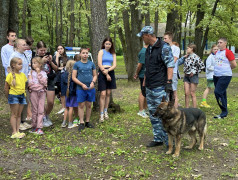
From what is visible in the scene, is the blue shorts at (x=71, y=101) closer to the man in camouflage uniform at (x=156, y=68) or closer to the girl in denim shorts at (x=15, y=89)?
the girl in denim shorts at (x=15, y=89)

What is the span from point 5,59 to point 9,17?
399 centimetres

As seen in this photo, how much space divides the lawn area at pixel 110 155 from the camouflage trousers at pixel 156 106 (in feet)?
0.80

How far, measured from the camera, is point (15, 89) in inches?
233

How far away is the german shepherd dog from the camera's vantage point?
4.96 m

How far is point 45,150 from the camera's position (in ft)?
18.0

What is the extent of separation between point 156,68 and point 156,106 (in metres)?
0.76

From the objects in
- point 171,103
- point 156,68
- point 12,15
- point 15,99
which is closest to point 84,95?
point 15,99

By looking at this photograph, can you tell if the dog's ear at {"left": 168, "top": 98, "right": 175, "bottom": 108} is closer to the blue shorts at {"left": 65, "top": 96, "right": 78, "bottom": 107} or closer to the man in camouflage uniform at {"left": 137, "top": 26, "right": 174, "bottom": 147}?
the man in camouflage uniform at {"left": 137, "top": 26, "right": 174, "bottom": 147}

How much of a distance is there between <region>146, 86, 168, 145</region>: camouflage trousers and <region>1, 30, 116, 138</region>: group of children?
1756 millimetres

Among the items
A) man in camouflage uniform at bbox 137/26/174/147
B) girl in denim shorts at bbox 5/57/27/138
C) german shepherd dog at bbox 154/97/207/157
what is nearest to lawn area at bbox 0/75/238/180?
german shepherd dog at bbox 154/97/207/157

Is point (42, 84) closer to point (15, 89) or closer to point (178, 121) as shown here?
point (15, 89)

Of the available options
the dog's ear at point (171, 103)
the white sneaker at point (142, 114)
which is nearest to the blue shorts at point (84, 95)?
the white sneaker at point (142, 114)

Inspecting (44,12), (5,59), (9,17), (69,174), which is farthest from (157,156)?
(44,12)

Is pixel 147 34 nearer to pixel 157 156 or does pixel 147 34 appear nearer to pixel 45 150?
pixel 157 156
